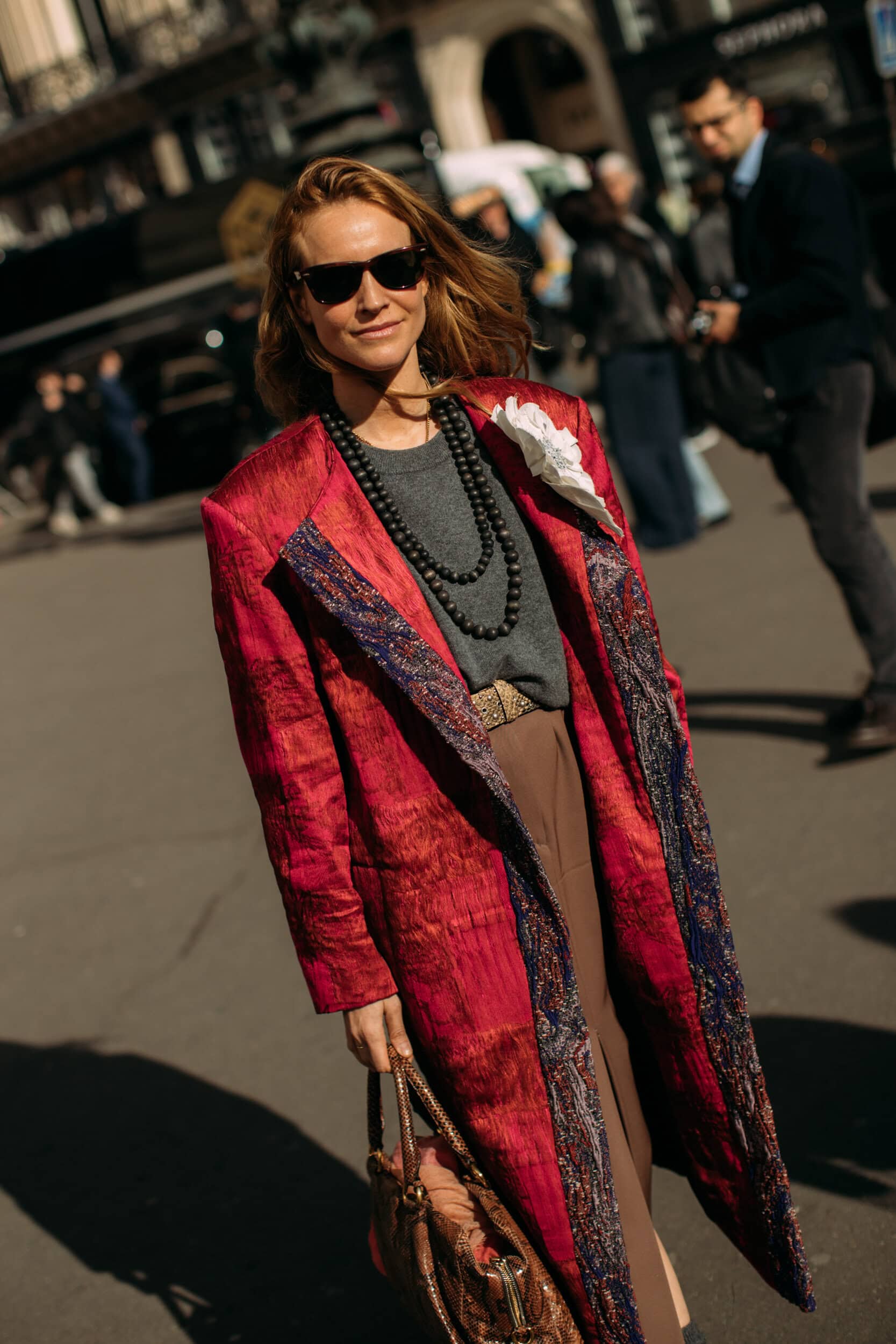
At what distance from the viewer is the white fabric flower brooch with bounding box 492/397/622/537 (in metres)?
2.11

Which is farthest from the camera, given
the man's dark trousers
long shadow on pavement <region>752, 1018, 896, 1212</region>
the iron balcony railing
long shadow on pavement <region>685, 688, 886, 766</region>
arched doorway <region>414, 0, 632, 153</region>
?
the iron balcony railing

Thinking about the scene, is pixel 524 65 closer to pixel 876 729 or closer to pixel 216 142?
pixel 216 142

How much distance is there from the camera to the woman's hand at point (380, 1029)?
7.13ft

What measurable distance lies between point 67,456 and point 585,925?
16.0m

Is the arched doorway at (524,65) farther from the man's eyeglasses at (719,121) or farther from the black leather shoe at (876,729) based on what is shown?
the black leather shoe at (876,729)

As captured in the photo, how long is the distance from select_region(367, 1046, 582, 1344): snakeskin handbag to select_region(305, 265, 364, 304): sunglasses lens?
1104mm

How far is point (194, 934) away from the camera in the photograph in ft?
16.3

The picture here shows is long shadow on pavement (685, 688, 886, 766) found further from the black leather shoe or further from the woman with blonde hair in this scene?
the woman with blonde hair

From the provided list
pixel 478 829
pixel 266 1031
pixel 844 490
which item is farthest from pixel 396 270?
pixel 844 490

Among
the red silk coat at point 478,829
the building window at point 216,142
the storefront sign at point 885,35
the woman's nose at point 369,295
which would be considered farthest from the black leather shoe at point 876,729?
the building window at point 216,142

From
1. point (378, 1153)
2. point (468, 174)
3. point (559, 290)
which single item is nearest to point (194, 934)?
point (378, 1153)

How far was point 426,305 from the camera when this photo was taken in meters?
2.30

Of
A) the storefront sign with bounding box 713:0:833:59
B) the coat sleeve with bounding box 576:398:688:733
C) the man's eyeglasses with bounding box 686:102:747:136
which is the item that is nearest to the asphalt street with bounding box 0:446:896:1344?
the coat sleeve with bounding box 576:398:688:733

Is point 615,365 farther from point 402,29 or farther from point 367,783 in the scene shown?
point 402,29
